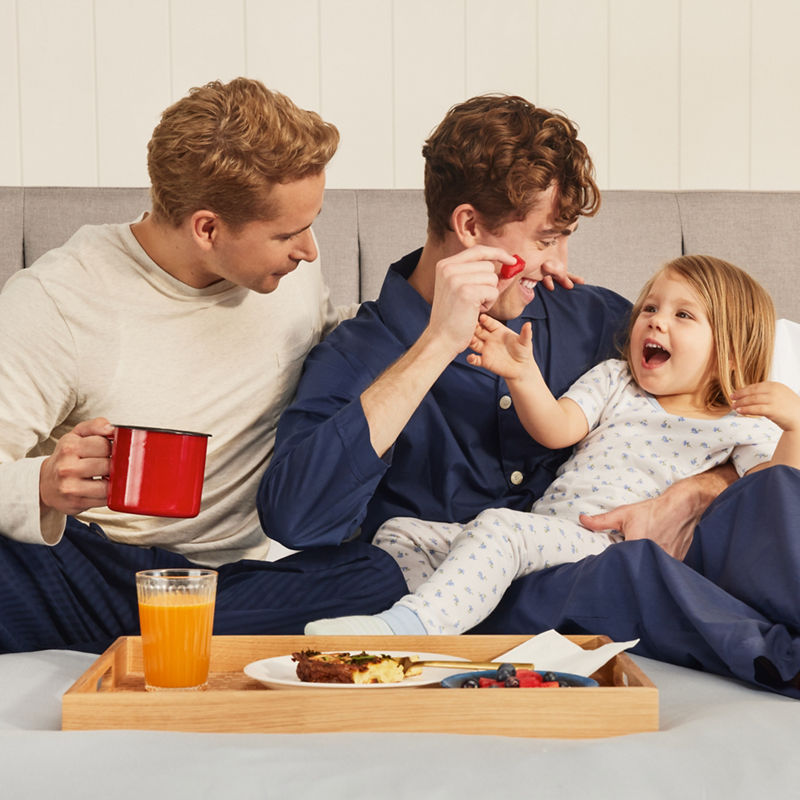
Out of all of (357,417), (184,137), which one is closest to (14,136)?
(184,137)

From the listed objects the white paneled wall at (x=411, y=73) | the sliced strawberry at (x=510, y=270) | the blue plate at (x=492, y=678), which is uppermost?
the white paneled wall at (x=411, y=73)

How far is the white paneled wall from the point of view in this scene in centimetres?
266

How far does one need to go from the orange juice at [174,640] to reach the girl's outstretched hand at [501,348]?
0.78 metres

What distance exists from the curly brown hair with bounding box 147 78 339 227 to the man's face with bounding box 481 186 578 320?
36cm

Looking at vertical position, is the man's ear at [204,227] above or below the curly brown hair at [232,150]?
below

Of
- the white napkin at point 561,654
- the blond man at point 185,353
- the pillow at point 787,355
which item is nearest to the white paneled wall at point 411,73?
the pillow at point 787,355

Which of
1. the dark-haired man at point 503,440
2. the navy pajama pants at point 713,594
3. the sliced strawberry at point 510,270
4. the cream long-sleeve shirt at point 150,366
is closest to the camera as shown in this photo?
the navy pajama pants at point 713,594

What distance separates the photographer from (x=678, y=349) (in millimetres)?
1890

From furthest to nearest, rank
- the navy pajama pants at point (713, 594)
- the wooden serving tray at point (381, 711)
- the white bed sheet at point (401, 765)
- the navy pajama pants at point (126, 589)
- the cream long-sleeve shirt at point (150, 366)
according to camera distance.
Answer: the cream long-sleeve shirt at point (150, 366), the navy pajama pants at point (126, 589), the navy pajama pants at point (713, 594), the wooden serving tray at point (381, 711), the white bed sheet at point (401, 765)

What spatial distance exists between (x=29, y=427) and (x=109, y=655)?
555 mm

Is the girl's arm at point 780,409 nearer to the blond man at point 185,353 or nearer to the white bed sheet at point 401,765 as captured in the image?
the blond man at point 185,353

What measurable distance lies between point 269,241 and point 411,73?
1273 millimetres

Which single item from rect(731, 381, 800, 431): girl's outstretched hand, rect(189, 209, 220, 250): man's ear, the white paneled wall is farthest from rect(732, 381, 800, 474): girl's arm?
the white paneled wall

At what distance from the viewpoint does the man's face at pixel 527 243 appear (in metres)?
1.80
